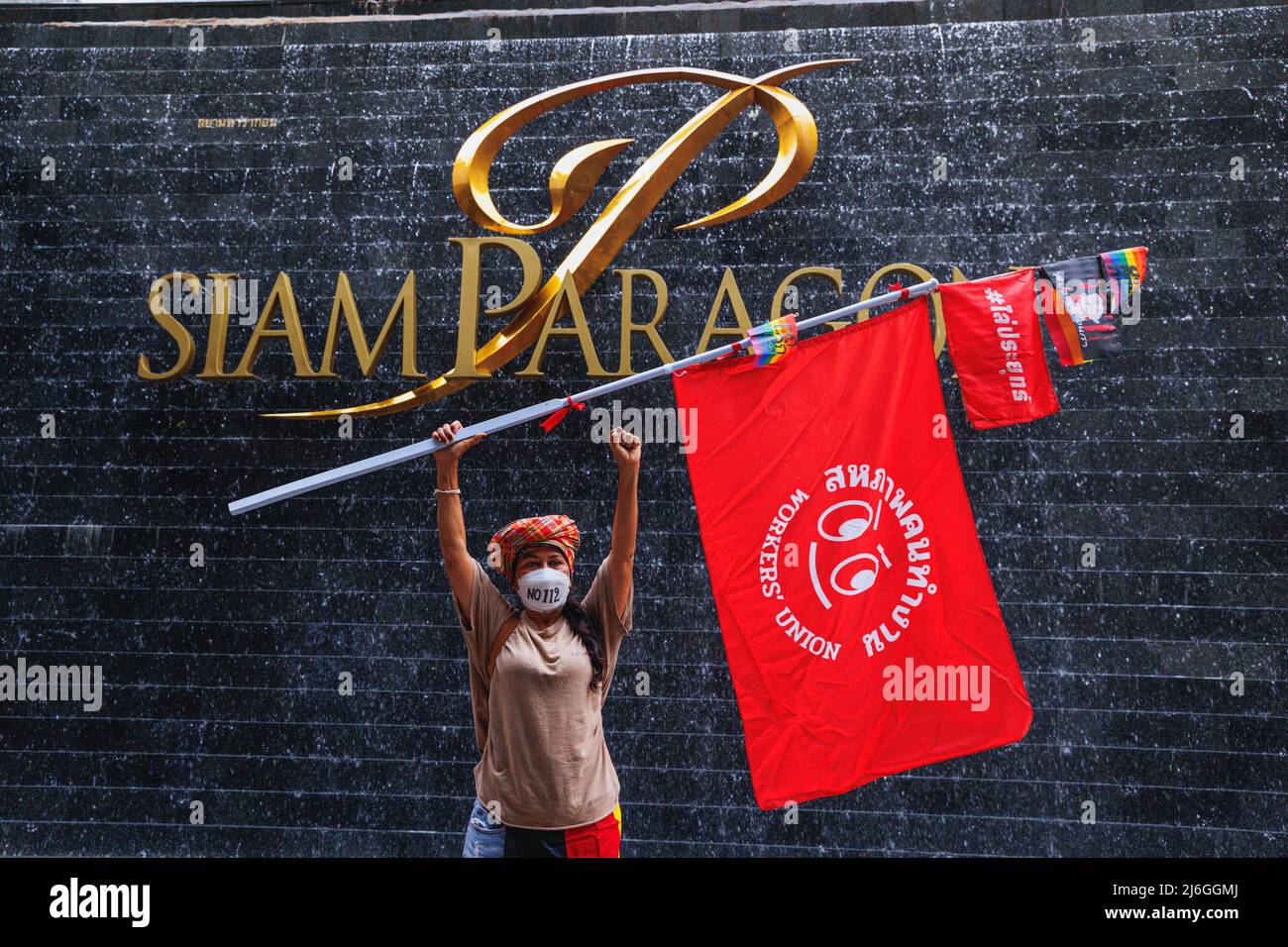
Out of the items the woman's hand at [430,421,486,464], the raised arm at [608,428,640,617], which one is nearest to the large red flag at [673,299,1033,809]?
the raised arm at [608,428,640,617]

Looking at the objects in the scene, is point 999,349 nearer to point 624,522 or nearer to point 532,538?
point 624,522

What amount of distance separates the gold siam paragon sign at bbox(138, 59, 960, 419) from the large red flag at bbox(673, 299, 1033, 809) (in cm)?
217

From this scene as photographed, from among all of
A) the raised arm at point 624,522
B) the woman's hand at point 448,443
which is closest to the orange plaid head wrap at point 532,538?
the raised arm at point 624,522

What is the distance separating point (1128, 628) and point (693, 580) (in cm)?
239

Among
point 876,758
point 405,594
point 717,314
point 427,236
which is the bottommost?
point 876,758

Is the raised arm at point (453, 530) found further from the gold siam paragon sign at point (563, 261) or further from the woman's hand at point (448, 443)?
the gold siam paragon sign at point (563, 261)

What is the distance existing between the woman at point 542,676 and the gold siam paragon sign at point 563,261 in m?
2.70

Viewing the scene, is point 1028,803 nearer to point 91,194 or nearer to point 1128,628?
point 1128,628

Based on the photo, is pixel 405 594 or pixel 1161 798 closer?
pixel 1161 798

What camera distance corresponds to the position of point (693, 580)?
7164mm

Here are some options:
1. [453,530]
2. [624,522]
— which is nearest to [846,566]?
[624,522]

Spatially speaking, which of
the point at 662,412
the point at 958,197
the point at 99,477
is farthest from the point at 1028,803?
the point at 99,477

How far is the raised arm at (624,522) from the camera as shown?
4.43 metres

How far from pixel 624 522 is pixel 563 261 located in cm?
313
